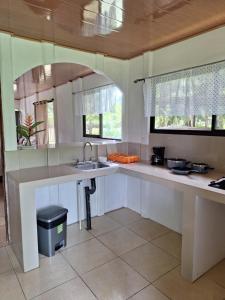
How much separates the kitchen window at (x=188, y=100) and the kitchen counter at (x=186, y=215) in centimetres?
55

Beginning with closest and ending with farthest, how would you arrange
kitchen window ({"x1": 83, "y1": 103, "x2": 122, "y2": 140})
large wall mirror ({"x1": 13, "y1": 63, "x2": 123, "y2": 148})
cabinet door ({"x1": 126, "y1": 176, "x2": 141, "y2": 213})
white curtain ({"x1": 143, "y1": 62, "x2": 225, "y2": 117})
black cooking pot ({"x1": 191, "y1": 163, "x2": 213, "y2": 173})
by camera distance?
white curtain ({"x1": 143, "y1": 62, "x2": 225, "y2": 117}), black cooking pot ({"x1": 191, "y1": 163, "x2": 213, "y2": 173}), large wall mirror ({"x1": 13, "y1": 63, "x2": 123, "y2": 148}), cabinet door ({"x1": 126, "y1": 176, "x2": 141, "y2": 213}), kitchen window ({"x1": 83, "y1": 103, "x2": 122, "y2": 140})

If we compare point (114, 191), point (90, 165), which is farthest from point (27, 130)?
point (114, 191)

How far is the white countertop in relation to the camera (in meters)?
1.76

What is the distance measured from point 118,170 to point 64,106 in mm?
1259

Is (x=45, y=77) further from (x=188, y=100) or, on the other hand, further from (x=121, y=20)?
(x=188, y=100)

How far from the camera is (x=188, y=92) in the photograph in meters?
2.16

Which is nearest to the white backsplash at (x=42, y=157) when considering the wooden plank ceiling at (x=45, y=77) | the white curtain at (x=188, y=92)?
the wooden plank ceiling at (x=45, y=77)

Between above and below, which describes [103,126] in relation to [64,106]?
below

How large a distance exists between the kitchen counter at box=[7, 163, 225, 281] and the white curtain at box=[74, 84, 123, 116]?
1277mm

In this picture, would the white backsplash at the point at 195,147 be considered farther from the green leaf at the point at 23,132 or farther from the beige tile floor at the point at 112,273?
the green leaf at the point at 23,132

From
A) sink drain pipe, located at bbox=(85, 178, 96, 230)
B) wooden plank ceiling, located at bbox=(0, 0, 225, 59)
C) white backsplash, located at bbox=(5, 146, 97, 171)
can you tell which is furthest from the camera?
sink drain pipe, located at bbox=(85, 178, 96, 230)

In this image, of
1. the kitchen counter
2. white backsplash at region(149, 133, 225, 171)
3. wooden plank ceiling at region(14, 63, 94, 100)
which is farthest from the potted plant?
white backsplash at region(149, 133, 225, 171)

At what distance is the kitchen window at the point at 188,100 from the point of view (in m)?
1.95

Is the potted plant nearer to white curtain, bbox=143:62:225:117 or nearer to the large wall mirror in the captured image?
the large wall mirror
